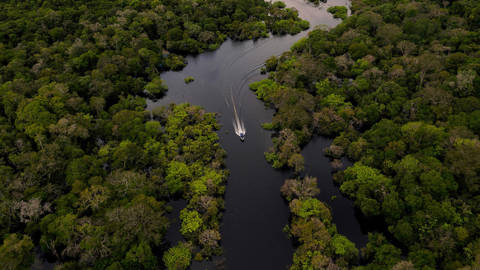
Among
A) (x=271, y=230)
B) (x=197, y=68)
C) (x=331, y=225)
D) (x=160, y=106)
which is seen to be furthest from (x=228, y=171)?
(x=197, y=68)

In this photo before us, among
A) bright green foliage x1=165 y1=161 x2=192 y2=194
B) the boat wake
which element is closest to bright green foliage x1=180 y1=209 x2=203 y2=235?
bright green foliage x1=165 y1=161 x2=192 y2=194

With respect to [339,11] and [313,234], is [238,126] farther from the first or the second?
[339,11]

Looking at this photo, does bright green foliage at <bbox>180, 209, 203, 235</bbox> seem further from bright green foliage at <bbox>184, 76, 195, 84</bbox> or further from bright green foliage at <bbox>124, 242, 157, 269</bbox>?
bright green foliage at <bbox>184, 76, 195, 84</bbox>

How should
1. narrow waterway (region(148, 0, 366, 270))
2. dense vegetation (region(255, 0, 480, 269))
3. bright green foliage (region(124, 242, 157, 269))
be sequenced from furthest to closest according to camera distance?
narrow waterway (region(148, 0, 366, 270)) → dense vegetation (region(255, 0, 480, 269)) → bright green foliage (region(124, 242, 157, 269))

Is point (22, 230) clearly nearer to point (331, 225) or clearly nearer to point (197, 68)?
point (331, 225)

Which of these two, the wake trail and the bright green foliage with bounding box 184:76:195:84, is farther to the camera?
the bright green foliage with bounding box 184:76:195:84

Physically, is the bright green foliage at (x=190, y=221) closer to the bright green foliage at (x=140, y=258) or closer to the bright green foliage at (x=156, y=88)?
the bright green foliage at (x=140, y=258)

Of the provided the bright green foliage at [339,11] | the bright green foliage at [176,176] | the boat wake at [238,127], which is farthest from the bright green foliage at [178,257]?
the bright green foliage at [339,11]

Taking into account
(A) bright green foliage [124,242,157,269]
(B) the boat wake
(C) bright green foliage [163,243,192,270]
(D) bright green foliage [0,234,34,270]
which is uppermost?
(D) bright green foliage [0,234,34,270]

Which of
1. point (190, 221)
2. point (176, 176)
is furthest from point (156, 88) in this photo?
point (190, 221)
